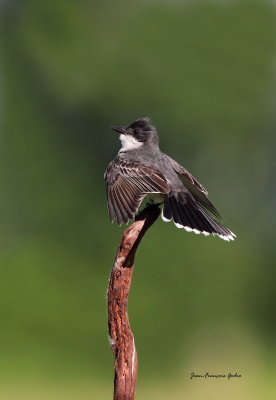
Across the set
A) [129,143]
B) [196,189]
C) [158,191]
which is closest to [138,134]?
[129,143]

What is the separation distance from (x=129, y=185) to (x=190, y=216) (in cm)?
52

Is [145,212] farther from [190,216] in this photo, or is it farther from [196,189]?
[196,189]

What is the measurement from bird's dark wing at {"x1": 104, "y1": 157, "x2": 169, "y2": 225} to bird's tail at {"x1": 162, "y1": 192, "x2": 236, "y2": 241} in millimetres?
126

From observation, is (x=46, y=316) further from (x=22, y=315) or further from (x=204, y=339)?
(x=204, y=339)

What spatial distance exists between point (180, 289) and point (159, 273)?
1.49 feet

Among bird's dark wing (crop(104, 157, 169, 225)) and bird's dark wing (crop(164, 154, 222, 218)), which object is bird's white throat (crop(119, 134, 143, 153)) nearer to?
bird's dark wing (crop(164, 154, 222, 218))

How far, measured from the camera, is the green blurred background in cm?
1193

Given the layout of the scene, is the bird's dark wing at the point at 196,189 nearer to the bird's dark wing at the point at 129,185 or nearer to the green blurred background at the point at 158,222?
the bird's dark wing at the point at 129,185

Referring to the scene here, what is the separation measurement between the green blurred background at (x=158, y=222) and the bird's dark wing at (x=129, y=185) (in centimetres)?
496

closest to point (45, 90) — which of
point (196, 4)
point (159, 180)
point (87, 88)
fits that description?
point (87, 88)

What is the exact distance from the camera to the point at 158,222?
40.7 ft

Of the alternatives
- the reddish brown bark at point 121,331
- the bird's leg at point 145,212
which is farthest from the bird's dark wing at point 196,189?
the reddish brown bark at point 121,331

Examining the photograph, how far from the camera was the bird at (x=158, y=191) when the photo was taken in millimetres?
6266

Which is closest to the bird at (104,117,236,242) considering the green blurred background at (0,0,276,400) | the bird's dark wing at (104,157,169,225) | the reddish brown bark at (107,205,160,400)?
the bird's dark wing at (104,157,169,225)
